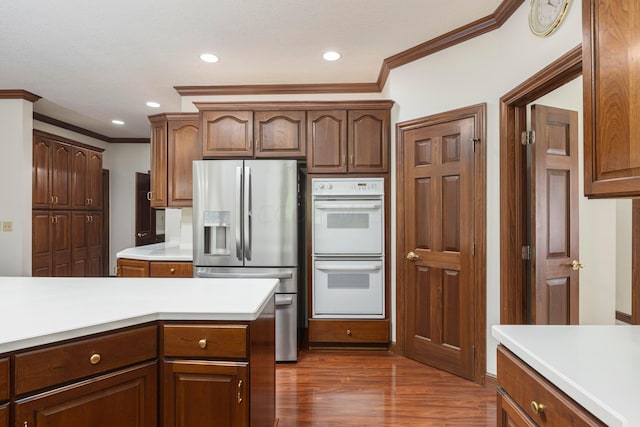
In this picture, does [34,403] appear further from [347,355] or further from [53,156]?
[53,156]

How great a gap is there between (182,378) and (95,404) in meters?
0.30

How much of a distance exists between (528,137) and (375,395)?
2040 mm

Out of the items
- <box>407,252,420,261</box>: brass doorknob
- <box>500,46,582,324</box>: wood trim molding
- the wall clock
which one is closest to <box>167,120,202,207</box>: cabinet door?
<box>407,252,420,261</box>: brass doorknob

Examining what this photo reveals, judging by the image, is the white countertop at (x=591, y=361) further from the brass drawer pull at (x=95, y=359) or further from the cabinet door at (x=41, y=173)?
the cabinet door at (x=41, y=173)

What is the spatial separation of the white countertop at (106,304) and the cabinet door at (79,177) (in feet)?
11.9

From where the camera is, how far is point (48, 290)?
172cm

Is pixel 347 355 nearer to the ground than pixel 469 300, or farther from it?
nearer to the ground

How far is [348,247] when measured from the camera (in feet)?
10.3

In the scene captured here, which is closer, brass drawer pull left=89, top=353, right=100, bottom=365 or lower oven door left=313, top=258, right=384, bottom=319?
brass drawer pull left=89, top=353, right=100, bottom=365

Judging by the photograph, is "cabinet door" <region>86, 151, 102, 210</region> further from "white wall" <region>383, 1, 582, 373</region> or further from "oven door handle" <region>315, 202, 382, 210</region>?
"white wall" <region>383, 1, 582, 373</region>

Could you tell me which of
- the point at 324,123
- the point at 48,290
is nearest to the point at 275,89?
the point at 324,123

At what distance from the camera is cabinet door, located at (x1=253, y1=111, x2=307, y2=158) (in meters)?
3.19

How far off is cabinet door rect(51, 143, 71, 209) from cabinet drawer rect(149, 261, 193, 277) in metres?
2.49

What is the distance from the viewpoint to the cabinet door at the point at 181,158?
12.0 feet
